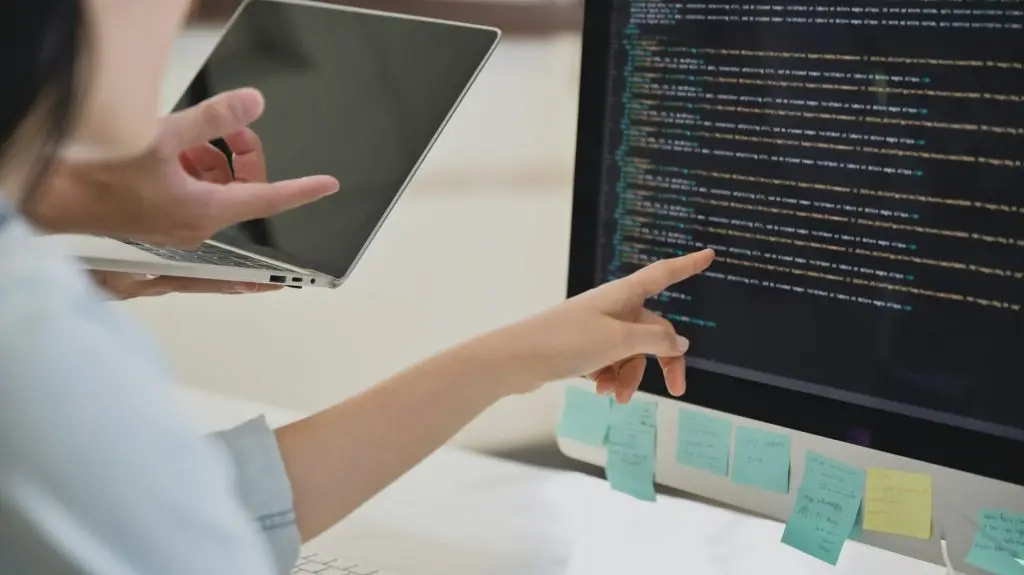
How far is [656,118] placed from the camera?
2.39 feet

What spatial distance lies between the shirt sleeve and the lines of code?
0.33 m

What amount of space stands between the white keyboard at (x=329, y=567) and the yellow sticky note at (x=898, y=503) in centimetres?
35

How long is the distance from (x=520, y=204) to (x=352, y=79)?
0.80 ft

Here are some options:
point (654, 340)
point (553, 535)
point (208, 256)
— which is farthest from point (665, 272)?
point (208, 256)

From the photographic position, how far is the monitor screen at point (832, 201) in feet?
1.92

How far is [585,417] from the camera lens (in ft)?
2.85

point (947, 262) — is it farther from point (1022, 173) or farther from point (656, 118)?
point (656, 118)

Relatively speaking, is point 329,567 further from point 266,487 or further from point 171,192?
point 171,192

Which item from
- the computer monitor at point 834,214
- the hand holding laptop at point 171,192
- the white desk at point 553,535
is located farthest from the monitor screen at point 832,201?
the hand holding laptop at point 171,192

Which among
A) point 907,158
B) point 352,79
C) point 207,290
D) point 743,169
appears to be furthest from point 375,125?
point 907,158

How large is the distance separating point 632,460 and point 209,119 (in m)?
0.45

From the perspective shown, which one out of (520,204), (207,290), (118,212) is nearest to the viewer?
(118,212)

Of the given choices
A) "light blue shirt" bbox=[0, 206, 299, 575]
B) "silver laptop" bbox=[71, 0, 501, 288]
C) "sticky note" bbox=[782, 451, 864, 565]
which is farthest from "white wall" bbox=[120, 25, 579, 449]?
A: "light blue shirt" bbox=[0, 206, 299, 575]

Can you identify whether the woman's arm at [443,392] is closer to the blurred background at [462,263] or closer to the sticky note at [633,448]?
the sticky note at [633,448]
